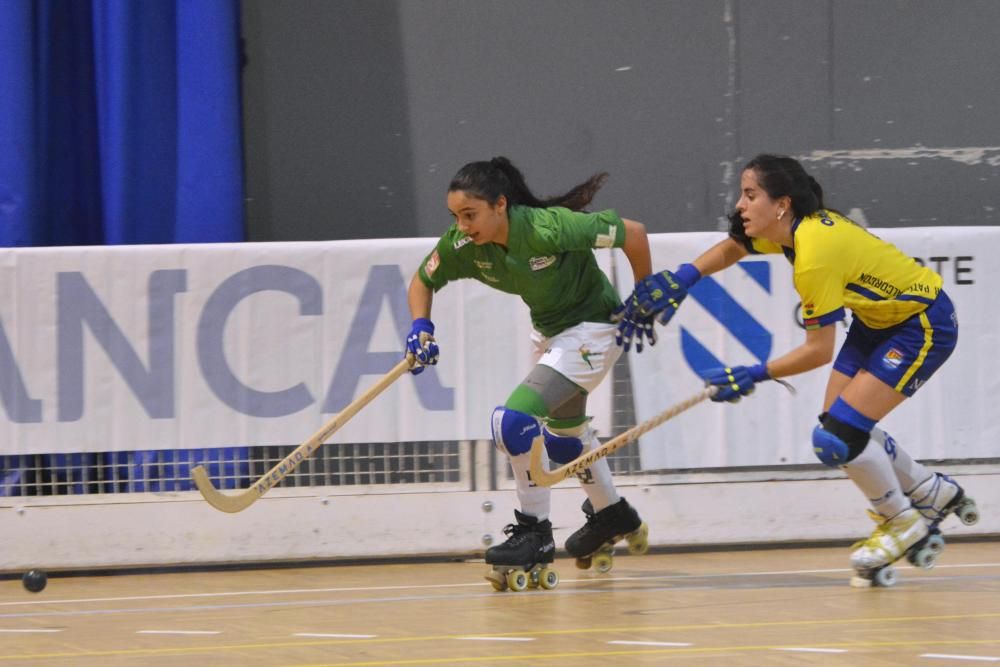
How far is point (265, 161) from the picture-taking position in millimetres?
7949

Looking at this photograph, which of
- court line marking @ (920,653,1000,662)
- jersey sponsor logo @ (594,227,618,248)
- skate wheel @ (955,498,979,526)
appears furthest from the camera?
skate wheel @ (955,498,979,526)

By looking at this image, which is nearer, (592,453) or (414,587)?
(592,453)

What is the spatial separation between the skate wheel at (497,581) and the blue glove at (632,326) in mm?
1034

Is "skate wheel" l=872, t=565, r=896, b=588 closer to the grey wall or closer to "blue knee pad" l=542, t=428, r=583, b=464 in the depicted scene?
"blue knee pad" l=542, t=428, r=583, b=464

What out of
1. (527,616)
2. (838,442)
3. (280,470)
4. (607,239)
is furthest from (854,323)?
(280,470)

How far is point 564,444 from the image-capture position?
5875mm

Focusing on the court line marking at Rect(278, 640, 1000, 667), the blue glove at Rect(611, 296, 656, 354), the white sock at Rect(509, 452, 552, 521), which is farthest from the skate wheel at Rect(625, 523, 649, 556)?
the court line marking at Rect(278, 640, 1000, 667)

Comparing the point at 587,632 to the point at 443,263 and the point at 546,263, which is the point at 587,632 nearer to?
the point at 546,263

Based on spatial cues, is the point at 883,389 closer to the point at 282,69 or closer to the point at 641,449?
the point at 641,449

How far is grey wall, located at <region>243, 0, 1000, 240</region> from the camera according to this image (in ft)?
26.3

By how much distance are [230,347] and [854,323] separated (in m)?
2.75

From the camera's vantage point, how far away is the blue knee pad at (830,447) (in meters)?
5.33

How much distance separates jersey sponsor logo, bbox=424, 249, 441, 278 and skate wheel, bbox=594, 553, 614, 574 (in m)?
1.42

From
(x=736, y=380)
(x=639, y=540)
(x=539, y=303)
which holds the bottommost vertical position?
(x=639, y=540)
